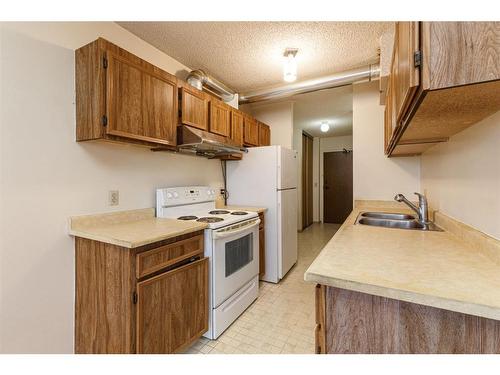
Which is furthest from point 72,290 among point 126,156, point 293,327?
point 293,327

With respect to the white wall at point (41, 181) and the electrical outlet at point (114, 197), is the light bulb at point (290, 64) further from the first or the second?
the electrical outlet at point (114, 197)

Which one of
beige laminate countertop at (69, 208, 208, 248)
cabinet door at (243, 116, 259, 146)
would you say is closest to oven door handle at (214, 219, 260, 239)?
beige laminate countertop at (69, 208, 208, 248)

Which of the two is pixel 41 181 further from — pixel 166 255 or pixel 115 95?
pixel 166 255

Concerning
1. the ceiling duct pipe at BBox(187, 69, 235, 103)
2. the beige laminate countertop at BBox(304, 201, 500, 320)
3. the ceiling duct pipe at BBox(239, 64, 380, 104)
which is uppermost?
the ceiling duct pipe at BBox(239, 64, 380, 104)

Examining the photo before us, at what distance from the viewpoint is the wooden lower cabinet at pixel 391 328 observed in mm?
693

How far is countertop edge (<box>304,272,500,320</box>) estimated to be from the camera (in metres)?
0.59

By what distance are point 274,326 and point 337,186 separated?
4.68 metres

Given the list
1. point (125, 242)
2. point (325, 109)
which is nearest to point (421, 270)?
point (125, 242)

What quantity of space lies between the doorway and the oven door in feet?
10.7

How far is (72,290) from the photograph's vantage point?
150cm

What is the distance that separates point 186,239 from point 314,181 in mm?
5155

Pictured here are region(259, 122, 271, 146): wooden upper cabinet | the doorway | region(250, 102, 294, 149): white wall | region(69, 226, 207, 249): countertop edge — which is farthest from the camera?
the doorway

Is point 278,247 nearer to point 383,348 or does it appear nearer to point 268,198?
point 268,198

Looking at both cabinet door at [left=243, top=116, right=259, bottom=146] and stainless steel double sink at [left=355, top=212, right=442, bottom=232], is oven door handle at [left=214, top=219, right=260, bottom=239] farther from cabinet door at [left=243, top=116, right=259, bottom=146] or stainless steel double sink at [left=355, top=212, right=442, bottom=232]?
cabinet door at [left=243, top=116, right=259, bottom=146]
